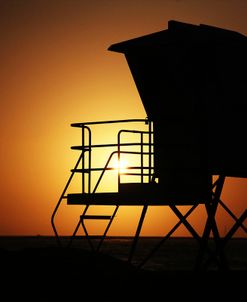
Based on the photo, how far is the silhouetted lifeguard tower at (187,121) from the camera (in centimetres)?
1109

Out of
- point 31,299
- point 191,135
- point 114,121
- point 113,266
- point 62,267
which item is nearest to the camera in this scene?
point 31,299

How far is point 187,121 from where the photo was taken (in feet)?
39.4

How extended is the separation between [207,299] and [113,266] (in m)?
1.56

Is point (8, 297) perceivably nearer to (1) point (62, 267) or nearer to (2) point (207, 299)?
(1) point (62, 267)

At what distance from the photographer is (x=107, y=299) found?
9453mm

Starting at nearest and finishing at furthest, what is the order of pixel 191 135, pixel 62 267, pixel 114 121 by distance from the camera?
pixel 62 267, pixel 191 135, pixel 114 121

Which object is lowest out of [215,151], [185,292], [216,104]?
[185,292]

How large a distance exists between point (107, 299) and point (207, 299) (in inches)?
60.4

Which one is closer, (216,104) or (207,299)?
(207,299)

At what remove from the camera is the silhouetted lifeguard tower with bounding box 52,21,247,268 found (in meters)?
11.1

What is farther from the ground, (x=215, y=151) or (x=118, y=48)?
(x=118, y=48)

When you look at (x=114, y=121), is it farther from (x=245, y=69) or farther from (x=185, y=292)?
(x=185, y=292)

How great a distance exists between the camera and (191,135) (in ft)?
41.2

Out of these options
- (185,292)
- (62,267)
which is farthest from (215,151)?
(62,267)
